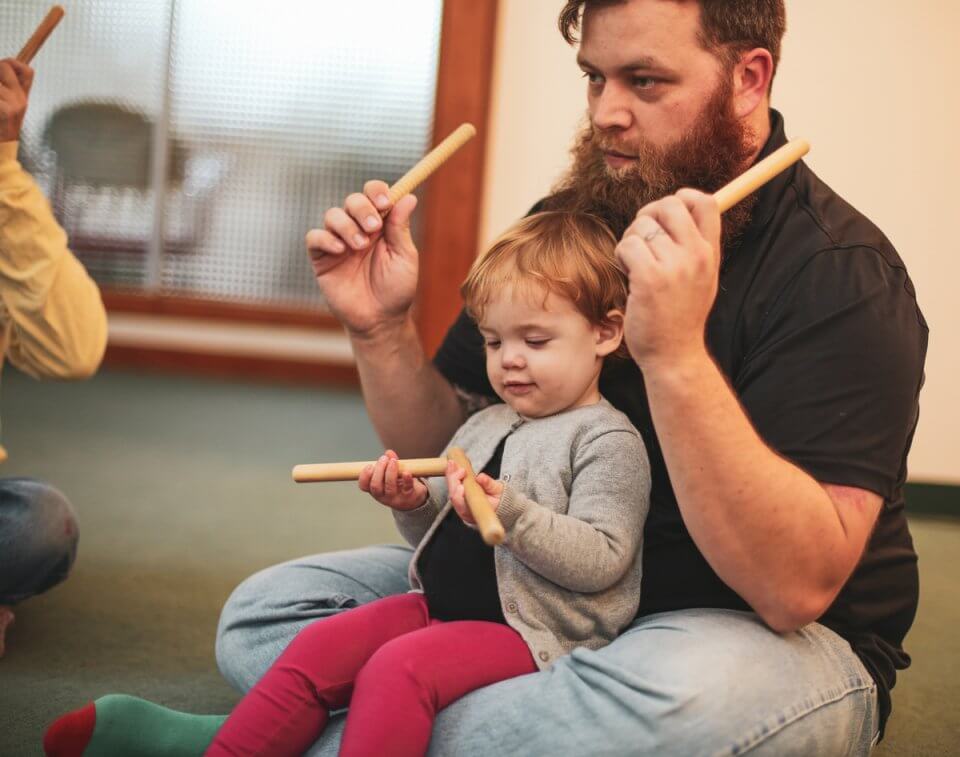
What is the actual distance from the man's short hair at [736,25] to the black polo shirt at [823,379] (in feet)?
0.53

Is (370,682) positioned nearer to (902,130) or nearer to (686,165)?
(686,165)

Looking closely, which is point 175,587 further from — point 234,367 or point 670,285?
point 234,367

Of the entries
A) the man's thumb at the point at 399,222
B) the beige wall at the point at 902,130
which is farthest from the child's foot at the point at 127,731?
the beige wall at the point at 902,130

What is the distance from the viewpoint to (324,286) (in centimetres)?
128

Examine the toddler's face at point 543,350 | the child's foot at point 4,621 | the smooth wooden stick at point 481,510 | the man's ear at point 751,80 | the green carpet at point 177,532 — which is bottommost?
the green carpet at point 177,532

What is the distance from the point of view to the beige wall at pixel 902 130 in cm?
251

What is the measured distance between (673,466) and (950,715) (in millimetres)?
846

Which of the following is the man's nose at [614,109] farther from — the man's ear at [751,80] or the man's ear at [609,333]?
the man's ear at [609,333]

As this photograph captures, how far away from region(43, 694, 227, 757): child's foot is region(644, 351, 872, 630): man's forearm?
1.93 ft

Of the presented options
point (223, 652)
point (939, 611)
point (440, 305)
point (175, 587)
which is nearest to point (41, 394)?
point (440, 305)

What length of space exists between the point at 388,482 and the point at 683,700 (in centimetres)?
33

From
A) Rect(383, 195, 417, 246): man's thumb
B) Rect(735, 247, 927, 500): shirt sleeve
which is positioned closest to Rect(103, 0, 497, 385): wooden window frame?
Rect(383, 195, 417, 246): man's thumb

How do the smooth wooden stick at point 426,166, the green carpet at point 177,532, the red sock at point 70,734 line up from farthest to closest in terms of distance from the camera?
the green carpet at point 177,532
the smooth wooden stick at point 426,166
the red sock at point 70,734

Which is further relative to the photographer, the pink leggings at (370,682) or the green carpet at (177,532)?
the green carpet at (177,532)
